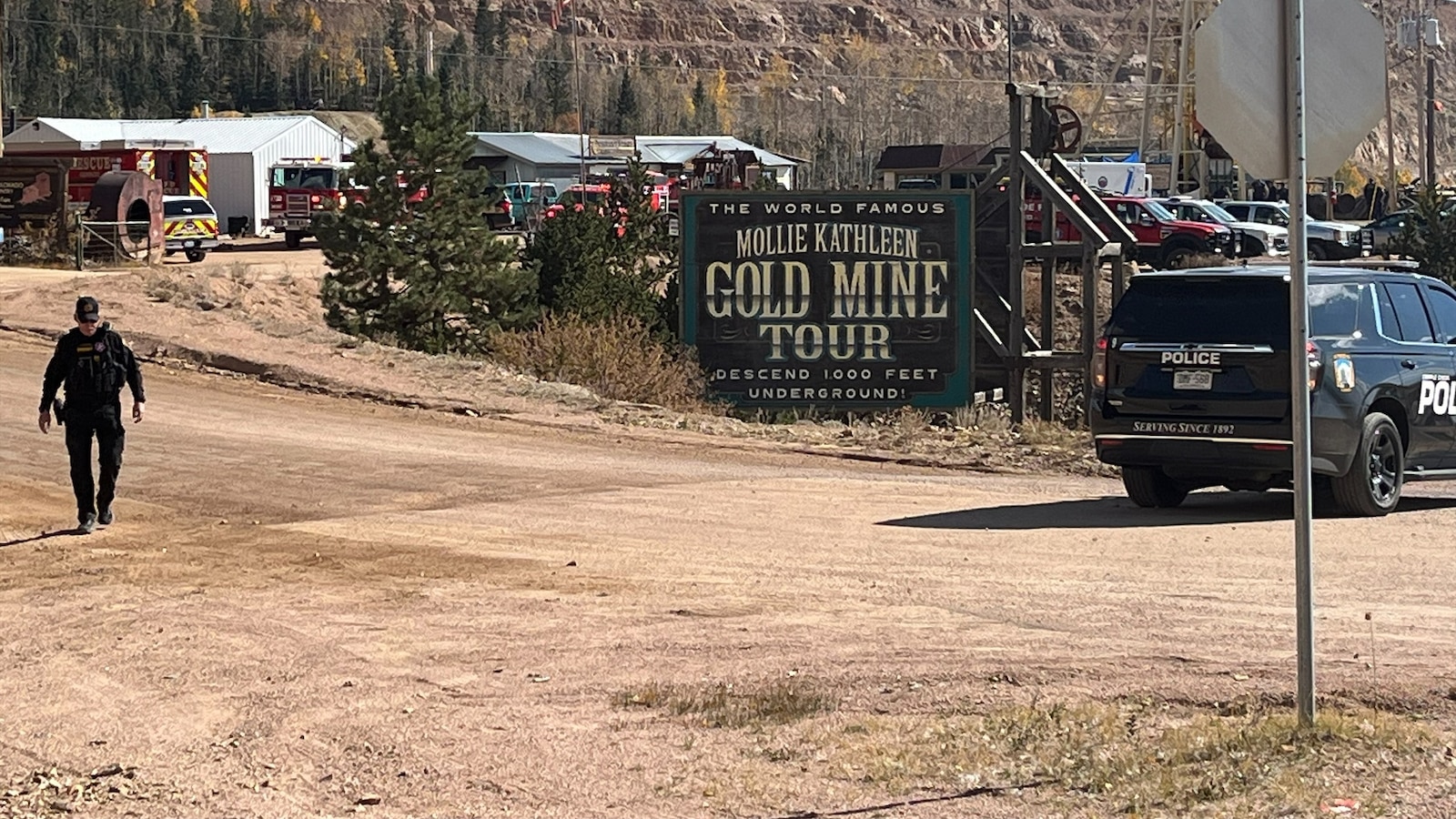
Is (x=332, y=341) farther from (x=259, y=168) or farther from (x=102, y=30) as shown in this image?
(x=102, y=30)

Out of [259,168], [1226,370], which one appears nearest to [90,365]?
[1226,370]

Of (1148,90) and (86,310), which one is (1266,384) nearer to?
(86,310)


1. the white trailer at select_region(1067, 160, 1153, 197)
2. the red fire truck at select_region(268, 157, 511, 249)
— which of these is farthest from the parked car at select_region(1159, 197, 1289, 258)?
the red fire truck at select_region(268, 157, 511, 249)

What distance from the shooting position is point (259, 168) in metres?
64.9

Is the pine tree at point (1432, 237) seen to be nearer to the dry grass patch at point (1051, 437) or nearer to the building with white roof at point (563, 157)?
the dry grass patch at point (1051, 437)

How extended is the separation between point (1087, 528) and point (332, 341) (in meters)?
13.9

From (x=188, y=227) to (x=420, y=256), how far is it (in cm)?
1474

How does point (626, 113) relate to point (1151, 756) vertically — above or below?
above

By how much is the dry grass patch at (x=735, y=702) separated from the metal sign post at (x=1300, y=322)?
201cm

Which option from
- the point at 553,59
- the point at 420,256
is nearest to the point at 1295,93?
the point at 420,256

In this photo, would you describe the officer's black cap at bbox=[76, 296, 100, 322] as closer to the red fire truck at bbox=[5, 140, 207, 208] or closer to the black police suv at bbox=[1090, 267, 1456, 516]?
the black police suv at bbox=[1090, 267, 1456, 516]

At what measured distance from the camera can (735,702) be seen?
26.3 feet

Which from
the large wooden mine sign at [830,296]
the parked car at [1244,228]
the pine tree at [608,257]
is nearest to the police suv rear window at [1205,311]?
the large wooden mine sign at [830,296]

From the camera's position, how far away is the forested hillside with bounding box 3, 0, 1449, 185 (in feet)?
443
